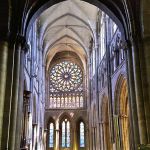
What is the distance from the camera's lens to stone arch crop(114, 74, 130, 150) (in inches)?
642

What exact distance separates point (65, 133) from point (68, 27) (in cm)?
1341

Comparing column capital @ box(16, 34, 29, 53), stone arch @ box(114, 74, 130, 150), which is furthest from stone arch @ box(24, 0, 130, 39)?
stone arch @ box(114, 74, 130, 150)

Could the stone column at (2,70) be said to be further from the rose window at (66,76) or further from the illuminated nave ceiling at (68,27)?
the rose window at (66,76)

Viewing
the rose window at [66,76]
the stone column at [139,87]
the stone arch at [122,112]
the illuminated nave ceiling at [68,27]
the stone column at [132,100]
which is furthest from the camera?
the rose window at [66,76]

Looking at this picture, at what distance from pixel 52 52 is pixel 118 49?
17.4 meters

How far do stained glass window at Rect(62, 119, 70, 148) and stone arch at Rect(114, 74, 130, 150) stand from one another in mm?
17382

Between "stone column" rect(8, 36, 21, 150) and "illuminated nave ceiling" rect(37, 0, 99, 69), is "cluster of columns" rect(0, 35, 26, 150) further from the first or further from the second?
"illuminated nave ceiling" rect(37, 0, 99, 69)

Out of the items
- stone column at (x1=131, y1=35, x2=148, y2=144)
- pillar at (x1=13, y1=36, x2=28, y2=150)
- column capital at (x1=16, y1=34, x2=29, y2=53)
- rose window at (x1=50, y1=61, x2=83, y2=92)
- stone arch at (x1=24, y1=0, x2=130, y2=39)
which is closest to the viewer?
stone column at (x1=131, y1=35, x2=148, y2=144)

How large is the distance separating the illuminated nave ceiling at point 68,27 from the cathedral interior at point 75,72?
0.09 meters

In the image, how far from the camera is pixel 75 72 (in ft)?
119

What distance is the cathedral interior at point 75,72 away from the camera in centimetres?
1094

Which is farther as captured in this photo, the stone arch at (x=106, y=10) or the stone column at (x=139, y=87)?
the stone arch at (x=106, y=10)

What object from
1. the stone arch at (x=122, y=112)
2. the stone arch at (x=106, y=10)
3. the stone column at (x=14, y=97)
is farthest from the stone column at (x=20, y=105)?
the stone arch at (x=122, y=112)

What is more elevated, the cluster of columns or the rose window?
the rose window
